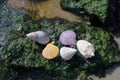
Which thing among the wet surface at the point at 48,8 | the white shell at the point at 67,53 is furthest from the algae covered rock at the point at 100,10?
the white shell at the point at 67,53

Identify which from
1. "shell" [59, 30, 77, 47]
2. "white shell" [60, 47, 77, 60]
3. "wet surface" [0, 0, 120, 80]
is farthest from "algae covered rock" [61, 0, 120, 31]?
"white shell" [60, 47, 77, 60]

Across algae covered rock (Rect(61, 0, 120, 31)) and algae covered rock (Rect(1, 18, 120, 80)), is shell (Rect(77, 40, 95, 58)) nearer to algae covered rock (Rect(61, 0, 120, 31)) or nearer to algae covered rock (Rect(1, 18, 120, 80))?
algae covered rock (Rect(1, 18, 120, 80))

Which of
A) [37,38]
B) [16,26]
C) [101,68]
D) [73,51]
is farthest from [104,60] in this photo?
[16,26]

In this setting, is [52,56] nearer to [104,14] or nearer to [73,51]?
[73,51]

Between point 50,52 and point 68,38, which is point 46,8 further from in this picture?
point 50,52

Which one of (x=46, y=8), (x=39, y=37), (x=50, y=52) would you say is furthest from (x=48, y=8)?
(x=50, y=52)

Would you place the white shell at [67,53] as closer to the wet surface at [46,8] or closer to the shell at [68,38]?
the shell at [68,38]
